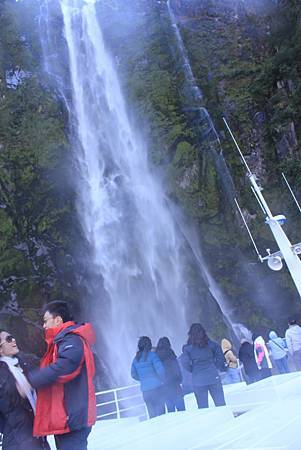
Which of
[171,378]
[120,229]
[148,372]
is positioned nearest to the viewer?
[148,372]

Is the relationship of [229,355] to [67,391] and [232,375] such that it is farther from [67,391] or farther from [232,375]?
[67,391]

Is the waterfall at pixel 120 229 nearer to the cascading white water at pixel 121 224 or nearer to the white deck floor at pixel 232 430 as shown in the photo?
the cascading white water at pixel 121 224

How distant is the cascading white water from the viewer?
15.9 meters

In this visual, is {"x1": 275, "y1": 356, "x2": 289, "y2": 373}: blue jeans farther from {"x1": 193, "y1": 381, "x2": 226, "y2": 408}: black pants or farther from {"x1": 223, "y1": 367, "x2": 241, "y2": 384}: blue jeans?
{"x1": 193, "y1": 381, "x2": 226, "y2": 408}: black pants

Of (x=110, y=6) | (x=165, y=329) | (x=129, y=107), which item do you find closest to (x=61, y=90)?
(x=129, y=107)

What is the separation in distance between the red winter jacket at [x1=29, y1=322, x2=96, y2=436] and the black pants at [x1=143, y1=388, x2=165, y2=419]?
354 cm

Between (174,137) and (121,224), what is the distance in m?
3.98

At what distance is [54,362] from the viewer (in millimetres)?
2732

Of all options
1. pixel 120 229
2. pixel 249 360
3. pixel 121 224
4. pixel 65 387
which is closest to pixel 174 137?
pixel 121 224

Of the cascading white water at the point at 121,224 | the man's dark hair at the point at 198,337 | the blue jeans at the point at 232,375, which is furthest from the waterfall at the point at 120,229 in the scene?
the man's dark hair at the point at 198,337

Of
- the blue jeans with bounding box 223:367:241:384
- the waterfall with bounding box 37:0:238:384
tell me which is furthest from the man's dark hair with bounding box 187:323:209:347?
the waterfall with bounding box 37:0:238:384

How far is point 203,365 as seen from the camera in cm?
534

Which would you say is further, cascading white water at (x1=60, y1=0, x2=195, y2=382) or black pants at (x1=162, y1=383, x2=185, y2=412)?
cascading white water at (x1=60, y1=0, x2=195, y2=382)

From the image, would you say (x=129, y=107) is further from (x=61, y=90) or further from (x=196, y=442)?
(x=196, y=442)
